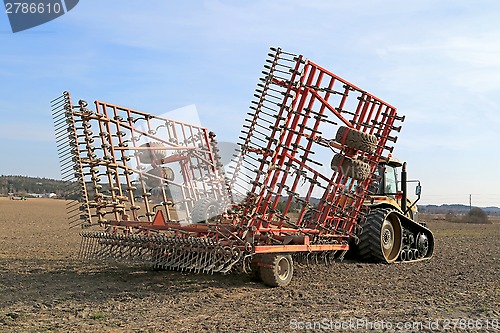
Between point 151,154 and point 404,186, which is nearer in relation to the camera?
point 151,154

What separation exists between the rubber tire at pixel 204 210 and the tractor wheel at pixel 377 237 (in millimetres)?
2827

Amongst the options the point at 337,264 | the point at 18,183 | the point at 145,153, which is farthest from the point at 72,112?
the point at 18,183

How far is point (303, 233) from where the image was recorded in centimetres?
809

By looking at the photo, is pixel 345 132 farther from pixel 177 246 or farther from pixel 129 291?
pixel 129 291

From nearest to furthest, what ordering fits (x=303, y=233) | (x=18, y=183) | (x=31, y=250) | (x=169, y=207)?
(x=303, y=233)
(x=169, y=207)
(x=31, y=250)
(x=18, y=183)

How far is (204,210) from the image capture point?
9273mm

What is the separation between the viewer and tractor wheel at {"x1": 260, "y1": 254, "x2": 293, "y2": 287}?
727cm

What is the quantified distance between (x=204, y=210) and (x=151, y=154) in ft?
4.76

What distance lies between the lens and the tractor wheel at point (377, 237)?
32.9ft

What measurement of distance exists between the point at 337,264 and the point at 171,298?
420 centimetres

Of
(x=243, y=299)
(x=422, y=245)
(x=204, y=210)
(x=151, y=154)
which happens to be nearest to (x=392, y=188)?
(x=422, y=245)

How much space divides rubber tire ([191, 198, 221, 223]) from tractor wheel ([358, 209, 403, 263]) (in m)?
2.83

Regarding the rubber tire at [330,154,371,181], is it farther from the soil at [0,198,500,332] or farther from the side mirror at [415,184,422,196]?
the side mirror at [415,184,422,196]

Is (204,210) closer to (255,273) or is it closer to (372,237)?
(255,273)
